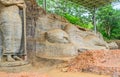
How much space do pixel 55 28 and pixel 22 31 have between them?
1.18m

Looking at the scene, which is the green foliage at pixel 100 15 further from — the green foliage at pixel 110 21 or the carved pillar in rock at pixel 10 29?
the carved pillar in rock at pixel 10 29

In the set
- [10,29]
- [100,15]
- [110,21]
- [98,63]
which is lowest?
[98,63]

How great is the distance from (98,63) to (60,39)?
1699 millimetres

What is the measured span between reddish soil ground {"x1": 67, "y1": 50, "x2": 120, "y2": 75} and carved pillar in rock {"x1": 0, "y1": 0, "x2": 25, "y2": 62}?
51.9 inches

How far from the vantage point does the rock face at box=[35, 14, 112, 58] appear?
272 inches

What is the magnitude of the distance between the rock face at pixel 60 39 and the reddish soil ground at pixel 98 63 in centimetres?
85

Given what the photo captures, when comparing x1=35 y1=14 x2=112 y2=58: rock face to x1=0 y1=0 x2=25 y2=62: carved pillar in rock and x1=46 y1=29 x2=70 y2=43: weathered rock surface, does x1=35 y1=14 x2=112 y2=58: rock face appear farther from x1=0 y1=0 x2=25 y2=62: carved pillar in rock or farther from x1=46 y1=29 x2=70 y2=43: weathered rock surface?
x1=0 y1=0 x2=25 y2=62: carved pillar in rock

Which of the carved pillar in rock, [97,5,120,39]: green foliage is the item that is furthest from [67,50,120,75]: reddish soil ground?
[97,5,120,39]: green foliage

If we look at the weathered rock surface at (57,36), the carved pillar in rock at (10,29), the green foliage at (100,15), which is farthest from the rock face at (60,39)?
the green foliage at (100,15)

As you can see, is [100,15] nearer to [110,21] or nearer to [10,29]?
[110,21]

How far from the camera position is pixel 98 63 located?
5473 mm

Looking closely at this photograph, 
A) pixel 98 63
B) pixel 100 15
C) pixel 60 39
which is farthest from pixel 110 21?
pixel 98 63

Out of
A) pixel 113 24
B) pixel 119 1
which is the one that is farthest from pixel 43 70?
pixel 113 24

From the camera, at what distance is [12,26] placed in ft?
20.7
